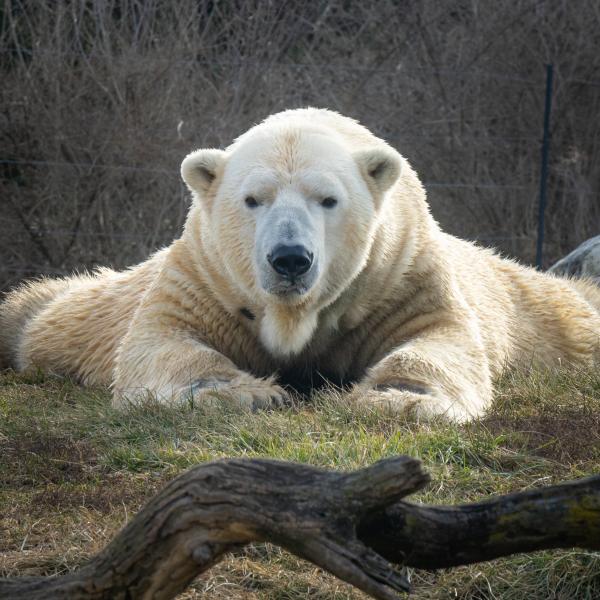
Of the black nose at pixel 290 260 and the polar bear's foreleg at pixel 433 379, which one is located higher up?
the black nose at pixel 290 260

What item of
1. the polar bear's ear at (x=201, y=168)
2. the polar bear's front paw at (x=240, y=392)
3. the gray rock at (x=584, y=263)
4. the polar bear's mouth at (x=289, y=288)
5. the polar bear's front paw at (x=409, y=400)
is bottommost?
the gray rock at (x=584, y=263)

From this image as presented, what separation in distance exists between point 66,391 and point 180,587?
10.3ft

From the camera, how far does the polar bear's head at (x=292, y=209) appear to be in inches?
166

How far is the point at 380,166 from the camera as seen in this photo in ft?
15.2

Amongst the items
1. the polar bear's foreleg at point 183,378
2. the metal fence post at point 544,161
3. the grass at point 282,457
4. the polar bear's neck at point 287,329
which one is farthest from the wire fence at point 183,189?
the grass at point 282,457

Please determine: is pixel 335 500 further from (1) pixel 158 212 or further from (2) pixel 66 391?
(1) pixel 158 212

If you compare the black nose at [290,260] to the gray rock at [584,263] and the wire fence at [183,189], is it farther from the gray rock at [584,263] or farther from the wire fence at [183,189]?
the wire fence at [183,189]

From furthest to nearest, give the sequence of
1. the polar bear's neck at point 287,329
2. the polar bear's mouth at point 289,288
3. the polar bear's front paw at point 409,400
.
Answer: the polar bear's neck at point 287,329 → the polar bear's mouth at point 289,288 → the polar bear's front paw at point 409,400

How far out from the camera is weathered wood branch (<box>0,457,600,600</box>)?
6.86 feet

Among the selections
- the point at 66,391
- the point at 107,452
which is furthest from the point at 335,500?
the point at 66,391

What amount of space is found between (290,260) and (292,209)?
0.88 ft

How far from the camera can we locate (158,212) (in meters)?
8.23

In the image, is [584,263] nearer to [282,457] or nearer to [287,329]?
[287,329]

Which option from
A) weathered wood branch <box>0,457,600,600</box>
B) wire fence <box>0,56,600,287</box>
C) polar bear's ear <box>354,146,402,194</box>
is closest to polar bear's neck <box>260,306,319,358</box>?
polar bear's ear <box>354,146,402,194</box>
